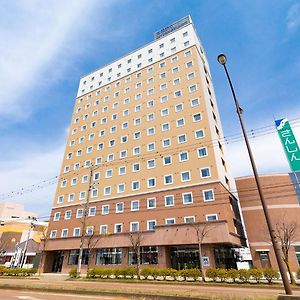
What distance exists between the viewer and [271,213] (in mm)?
33281

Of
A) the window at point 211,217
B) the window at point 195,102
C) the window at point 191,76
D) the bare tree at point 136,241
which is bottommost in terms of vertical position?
the bare tree at point 136,241

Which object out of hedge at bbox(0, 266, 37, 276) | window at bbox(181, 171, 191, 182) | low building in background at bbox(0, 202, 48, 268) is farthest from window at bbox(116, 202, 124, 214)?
low building in background at bbox(0, 202, 48, 268)

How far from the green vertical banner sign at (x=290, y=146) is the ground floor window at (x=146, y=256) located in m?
23.6

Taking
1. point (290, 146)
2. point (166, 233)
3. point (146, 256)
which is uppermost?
point (290, 146)

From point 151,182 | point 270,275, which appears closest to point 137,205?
point 151,182

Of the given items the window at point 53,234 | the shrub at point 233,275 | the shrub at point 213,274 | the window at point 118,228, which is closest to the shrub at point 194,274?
the shrub at point 213,274

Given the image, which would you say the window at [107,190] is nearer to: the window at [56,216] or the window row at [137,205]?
the window row at [137,205]

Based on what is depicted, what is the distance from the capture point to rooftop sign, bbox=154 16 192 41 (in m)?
52.5

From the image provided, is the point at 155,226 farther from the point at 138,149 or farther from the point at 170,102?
the point at 170,102

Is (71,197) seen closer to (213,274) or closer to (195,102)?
(195,102)

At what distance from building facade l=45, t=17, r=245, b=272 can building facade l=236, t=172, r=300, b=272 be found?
1.97 m

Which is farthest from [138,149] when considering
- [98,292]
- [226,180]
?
[98,292]

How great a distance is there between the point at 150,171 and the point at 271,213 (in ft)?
61.3

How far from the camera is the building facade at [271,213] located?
31.6 metres
